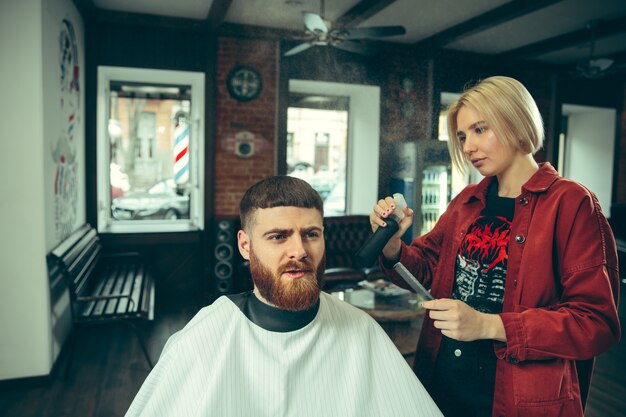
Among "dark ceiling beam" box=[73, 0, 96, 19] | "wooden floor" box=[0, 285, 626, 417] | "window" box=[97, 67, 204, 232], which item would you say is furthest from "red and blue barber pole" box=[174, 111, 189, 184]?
"wooden floor" box=[0, 285, 626, 417]

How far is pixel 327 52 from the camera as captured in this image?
5.06m

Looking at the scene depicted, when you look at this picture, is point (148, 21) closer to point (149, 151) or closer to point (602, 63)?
point (149, 151)

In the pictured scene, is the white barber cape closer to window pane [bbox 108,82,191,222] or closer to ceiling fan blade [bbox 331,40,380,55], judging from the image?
ceiling fan blade [bbox 331,40,380,55]

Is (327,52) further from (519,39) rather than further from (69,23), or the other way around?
(69,23)

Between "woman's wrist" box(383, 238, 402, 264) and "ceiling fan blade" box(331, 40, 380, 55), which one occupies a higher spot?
"ceiling fan blade" box(331, 40, 380, 55)

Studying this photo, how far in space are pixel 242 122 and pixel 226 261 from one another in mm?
1382

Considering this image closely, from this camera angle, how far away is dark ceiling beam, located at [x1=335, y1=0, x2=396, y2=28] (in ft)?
12.8

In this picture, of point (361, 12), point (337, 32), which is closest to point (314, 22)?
point (337, 32)

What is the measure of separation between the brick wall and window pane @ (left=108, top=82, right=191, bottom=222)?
430 mm

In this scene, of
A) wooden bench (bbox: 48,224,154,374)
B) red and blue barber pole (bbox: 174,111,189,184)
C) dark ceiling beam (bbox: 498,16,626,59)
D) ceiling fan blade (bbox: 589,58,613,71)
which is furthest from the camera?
red and blue barber pole (bbox: 174,111,189,184)

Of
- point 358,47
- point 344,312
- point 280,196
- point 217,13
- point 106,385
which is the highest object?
point 217,13

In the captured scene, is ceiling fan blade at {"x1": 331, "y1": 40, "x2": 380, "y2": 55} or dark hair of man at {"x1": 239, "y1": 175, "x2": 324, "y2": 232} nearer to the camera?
dark hair of man at {"x1": 239, "y1": 175, "x2": 324, "y2": 232}

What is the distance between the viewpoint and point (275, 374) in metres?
1.23

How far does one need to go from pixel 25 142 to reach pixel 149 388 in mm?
2135
